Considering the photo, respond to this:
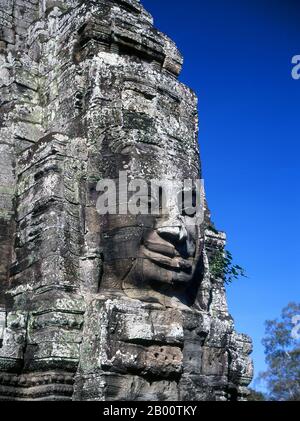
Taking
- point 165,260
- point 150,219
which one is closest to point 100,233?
point 150,219

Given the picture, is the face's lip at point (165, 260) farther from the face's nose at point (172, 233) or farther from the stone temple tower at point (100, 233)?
the face's nose at point (172, 233)

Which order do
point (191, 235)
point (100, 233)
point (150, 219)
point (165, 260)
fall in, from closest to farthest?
point (165, 260)
point (150, 219)
point (100, 233)
point (191, 235)

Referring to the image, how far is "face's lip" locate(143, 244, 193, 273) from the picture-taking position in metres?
6.82

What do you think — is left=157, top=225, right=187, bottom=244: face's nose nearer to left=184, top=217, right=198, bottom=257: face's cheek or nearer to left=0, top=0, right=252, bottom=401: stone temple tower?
left=0, top=0, right=252, bottom=401: stone temple tower

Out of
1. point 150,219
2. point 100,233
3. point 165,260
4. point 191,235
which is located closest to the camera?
point 165,260

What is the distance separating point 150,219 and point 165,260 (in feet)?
1.61

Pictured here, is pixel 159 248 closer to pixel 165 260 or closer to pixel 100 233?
pixel 165 260

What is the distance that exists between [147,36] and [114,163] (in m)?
2.03

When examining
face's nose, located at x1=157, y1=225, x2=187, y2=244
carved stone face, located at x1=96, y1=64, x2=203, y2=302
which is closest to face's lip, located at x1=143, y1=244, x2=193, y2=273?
carved stone face, located at x1=96, y1=64, x2=203, y2=302

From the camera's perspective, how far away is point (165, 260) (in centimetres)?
685

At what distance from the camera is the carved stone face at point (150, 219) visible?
269 inches
